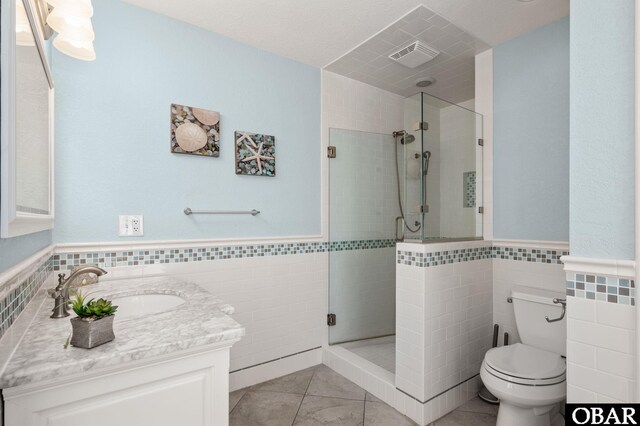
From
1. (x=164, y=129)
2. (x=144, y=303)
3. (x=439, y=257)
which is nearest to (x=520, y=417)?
(x=439, y=257)

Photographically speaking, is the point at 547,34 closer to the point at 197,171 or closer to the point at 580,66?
the point at 580,66

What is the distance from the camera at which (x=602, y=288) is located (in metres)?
1.20

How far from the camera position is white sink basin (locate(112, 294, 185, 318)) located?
149cm

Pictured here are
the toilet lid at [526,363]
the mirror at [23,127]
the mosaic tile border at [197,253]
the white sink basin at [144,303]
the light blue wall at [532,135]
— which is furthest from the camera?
the light blue wall at [532,135]

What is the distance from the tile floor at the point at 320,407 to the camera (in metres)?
1.96

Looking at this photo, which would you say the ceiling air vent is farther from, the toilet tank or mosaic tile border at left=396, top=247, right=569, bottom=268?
the toilet tank

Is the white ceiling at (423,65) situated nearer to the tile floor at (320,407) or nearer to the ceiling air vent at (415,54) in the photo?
the ceiling air vent at (415,54)

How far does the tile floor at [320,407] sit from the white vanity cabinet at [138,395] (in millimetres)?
1102

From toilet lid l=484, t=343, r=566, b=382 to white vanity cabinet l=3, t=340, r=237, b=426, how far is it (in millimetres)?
1432

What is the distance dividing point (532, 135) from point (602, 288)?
4.32ft

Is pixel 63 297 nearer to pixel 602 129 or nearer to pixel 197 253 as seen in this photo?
pixel 197 253

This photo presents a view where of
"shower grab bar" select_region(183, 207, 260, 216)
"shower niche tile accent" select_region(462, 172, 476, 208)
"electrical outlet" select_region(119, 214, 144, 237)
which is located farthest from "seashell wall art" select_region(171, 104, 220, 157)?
"shower niche tile accent" select_region(462, 172, 476, 208)

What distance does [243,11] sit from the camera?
6.60ft

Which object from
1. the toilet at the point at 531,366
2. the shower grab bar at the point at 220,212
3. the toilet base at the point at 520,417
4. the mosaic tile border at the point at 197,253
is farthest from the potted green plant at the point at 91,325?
the toilet base at the point at 520,417
